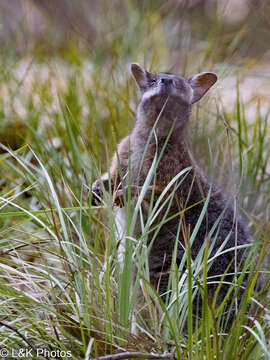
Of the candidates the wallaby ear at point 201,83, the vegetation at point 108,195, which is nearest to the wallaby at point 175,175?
the wallaby ear at point 201,83

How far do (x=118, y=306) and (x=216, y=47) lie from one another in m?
2.71

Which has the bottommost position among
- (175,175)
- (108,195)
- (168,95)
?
(175,175)

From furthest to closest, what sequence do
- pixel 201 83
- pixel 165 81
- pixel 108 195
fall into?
pixel 201 83 < pixel 165 81 < pixel 108 195

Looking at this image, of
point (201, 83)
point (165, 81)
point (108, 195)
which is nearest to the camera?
point (108, 195)

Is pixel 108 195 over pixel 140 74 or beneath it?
beneath

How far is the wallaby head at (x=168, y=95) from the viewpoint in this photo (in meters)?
2.69

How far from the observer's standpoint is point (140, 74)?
2.88m

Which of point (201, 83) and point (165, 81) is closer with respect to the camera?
point (165, 81)

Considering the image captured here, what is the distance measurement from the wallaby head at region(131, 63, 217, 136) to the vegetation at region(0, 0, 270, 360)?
0.36 feet

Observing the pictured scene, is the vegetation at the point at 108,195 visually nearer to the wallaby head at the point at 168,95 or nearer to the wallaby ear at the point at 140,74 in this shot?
the wallaby head at the point at 168,95

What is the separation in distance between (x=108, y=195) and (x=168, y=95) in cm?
73

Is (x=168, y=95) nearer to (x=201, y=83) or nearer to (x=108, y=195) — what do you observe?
(x=201, y=83)

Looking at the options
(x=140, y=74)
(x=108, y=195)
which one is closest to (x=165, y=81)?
(x=140, y=74)

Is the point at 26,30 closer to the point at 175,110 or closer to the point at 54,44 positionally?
the point at 54,44
